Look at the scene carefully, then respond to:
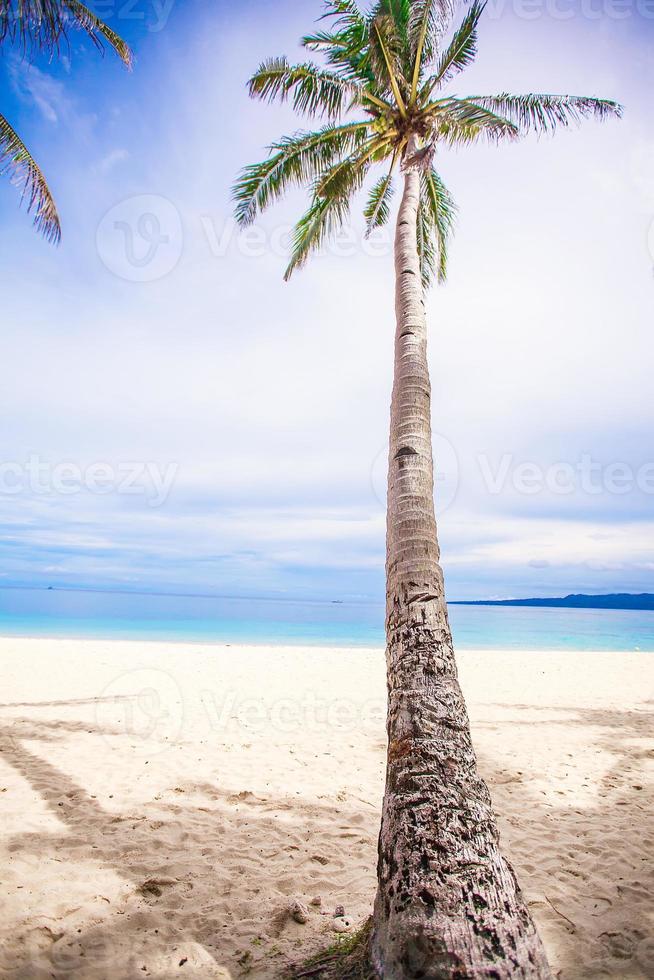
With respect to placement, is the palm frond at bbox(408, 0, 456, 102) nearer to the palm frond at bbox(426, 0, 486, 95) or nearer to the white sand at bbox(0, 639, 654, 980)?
the palm frond at bbox(426, 0, 486, 95)

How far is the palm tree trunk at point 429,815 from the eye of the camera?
2268 millimetres

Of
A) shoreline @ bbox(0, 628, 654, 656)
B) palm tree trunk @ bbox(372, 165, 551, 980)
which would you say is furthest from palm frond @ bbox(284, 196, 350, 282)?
shoreline @ bbox(0, 628, 654, 656)

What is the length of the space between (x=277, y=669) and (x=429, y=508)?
12.9 metres

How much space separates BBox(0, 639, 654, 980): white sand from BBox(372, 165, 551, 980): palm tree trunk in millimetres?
1003

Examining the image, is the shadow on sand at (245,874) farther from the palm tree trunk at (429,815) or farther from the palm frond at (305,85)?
the palm frond at (305,85)

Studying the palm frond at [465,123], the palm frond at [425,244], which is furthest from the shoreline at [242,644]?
the palm frond at [465,123]

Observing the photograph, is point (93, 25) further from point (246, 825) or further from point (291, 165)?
point (246, 825)

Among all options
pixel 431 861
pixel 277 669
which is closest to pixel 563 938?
pixel 431 861

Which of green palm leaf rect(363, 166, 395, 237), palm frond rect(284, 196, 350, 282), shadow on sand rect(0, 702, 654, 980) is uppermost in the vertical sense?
green palm leaf rect(363, 166, 395, 237)

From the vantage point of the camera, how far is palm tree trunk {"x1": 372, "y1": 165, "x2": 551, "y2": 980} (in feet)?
7.44

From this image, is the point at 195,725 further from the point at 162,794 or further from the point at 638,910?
the point at 638,910

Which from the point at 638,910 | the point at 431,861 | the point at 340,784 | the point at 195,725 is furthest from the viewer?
the point at 195,725

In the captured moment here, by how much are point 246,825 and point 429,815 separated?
2.94 meters

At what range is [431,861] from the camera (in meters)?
2.48
